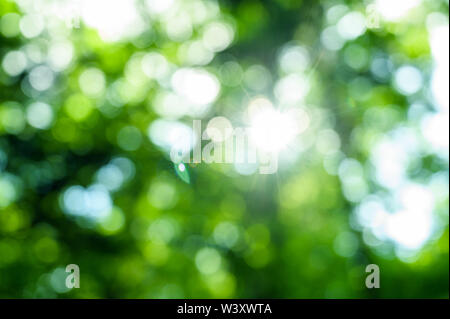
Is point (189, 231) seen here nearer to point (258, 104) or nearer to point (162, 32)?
point (258, 104)

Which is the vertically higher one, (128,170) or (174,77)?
(174,77)

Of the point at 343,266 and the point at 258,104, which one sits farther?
the point at 343,266

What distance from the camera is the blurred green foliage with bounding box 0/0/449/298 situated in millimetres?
4918

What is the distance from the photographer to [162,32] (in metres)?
5.37

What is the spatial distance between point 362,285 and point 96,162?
3402 mm

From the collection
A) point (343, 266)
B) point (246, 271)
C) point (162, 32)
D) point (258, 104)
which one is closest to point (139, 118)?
point (162, 32)

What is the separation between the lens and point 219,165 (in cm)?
474

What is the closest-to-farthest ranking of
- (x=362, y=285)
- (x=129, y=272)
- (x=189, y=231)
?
(x=362, y=285), (x=129, y=272), (x=189, y=231)

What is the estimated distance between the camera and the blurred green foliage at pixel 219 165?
492 cm

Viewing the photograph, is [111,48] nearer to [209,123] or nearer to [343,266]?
[209,123]

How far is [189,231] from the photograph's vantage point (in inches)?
222
